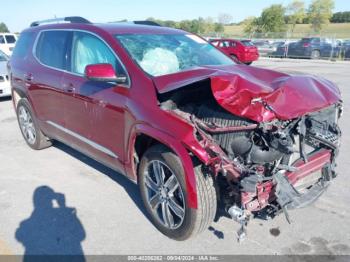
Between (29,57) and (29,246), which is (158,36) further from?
(29,246)

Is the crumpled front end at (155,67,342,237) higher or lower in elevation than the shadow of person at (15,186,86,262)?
higher

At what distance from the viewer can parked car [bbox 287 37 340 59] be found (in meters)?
25.6

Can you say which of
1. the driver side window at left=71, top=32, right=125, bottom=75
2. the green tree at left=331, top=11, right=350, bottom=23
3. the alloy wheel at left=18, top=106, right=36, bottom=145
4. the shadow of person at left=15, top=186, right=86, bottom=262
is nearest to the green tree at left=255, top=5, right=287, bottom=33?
the green tree at left=331, top=11, right=350, bottom=23

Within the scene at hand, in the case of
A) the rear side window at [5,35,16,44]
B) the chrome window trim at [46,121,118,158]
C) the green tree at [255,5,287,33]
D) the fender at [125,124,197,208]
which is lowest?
the chrome window trim at [46,121,118,158]

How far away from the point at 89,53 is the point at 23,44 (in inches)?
84.0

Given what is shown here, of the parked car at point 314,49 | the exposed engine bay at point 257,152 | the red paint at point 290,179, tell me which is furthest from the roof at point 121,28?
the parked car at point 314,49

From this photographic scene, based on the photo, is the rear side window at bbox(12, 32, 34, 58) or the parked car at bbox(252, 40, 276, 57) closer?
the rear side window at bbox(12, 32, 34, 58)

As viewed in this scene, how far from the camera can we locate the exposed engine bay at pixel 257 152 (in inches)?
107

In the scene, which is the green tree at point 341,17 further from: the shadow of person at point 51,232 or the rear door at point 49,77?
the shadow of person at point 51,232

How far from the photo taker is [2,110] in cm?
889

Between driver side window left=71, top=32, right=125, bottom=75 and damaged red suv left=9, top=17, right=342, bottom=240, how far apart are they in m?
0.01

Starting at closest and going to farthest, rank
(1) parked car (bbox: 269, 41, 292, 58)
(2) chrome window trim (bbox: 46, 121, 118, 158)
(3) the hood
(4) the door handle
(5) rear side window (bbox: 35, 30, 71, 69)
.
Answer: (3) the hood, (2) chrome window trim (bbox: 46, 121, 118, 158), (5) rear side window (bbox: 35, 30, 71, 69), (4) the door handle, (1) parked car (bbox: 269, 41, 292, 58)

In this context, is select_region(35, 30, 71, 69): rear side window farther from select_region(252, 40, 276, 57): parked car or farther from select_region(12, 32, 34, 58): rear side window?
select_region(252, 40, 276, 57): parked car

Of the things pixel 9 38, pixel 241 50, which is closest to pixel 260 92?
pixel 241 50
